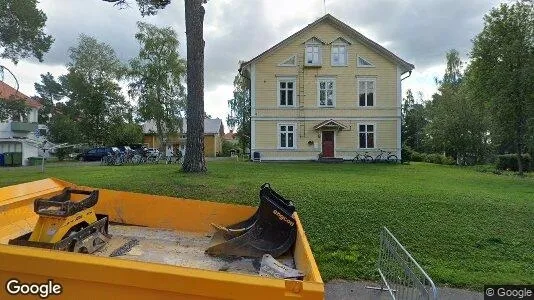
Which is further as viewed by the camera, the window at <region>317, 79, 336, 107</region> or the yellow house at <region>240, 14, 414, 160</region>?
the window at <region>317, 79, 336, 107</region>

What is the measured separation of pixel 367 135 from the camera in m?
29.5

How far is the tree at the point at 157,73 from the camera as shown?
38.3m

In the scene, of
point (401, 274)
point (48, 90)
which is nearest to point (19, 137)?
point (48, 90)

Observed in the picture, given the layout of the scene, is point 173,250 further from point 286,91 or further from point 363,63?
point 363,63

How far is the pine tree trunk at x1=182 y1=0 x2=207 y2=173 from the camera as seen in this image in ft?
43.5

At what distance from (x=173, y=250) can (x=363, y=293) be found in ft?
8.89

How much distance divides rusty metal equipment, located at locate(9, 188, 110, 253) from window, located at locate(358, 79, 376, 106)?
1086 inches

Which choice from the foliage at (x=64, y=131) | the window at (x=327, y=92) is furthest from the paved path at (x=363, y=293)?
the foliage at (x=64, y=131)

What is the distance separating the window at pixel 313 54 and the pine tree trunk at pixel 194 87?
16.6 metres

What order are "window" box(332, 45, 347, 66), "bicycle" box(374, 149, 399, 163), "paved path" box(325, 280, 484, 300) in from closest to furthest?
"paved path" box(325, 280, 484, 300)
"bicycle" box(374, 149, 399, 163)
"window" box(332, 45, 347, 66)

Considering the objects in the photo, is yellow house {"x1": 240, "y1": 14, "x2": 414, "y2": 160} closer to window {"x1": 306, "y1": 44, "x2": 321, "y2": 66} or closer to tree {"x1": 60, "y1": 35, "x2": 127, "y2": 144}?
window {"x1": 306, "y1": 44, "x2": 321, "y2": 66}

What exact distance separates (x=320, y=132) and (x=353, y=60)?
5954 millimetres

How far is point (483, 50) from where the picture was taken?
23875 millimetres

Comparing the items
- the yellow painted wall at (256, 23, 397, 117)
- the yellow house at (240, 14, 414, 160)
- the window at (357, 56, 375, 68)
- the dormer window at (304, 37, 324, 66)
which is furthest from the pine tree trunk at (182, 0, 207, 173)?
the window at (357, 56, 375, 68)
